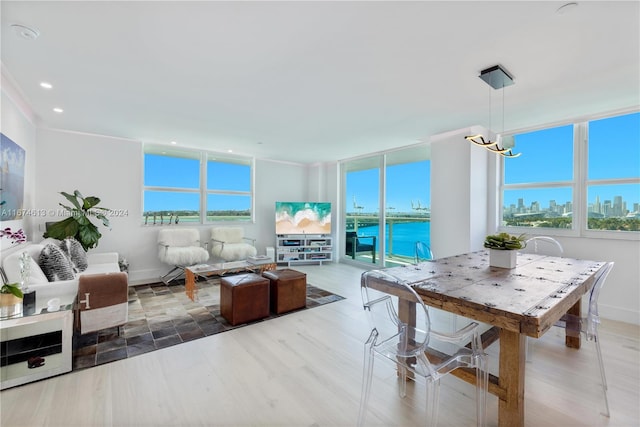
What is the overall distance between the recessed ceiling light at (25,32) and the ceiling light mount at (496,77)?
343 cm

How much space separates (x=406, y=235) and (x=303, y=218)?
2285 mm

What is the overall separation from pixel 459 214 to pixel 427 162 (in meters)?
1.31

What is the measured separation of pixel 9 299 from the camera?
2.02 m

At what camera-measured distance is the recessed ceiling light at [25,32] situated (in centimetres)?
185

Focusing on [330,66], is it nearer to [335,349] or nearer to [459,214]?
[335,349]

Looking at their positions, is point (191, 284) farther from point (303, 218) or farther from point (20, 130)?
point (303, 218)

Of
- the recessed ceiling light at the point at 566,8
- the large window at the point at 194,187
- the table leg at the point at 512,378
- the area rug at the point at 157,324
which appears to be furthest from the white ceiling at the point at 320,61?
the area rug at the point at 157,324

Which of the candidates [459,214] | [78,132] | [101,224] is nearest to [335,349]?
[459,214]

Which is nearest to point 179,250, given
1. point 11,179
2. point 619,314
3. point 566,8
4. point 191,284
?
point 191,284

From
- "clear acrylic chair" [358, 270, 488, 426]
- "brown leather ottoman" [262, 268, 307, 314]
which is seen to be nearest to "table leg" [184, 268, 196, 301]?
"brown leather ottoman" [262, 268, 307, 314]

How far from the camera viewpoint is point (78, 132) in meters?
4.30

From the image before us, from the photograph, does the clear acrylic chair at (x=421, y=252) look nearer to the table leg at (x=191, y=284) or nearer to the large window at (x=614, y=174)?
the large window at (x=614, y=174)

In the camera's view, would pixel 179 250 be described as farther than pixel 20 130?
Yes

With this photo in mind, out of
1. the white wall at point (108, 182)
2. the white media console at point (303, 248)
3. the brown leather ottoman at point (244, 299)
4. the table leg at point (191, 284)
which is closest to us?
the brown leather ottoman at point (244, 299)
